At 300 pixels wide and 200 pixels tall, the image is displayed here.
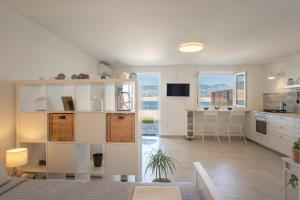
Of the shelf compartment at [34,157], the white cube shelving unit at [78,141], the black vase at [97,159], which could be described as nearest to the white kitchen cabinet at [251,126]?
the white cube shelving unit at [78,141]

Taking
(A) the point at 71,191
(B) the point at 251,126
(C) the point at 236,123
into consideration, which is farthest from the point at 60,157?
(C) the point at 236,123

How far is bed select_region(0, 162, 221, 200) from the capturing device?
53.6 inches

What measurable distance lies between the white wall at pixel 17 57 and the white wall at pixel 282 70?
5.51 meters

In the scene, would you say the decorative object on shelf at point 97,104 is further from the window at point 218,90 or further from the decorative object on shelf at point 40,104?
the window at point 218,90

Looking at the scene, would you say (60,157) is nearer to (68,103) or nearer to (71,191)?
(68,103)

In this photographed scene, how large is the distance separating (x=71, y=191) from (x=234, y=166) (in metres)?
3.24

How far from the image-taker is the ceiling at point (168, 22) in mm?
2184

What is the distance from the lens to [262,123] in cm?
494

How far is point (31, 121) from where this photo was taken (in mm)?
2420

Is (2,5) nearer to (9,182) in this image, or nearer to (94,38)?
(94,38)

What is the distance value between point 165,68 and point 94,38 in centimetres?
331

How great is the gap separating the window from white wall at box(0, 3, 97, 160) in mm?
4681

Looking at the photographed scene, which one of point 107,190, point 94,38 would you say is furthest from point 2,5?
point 107,190

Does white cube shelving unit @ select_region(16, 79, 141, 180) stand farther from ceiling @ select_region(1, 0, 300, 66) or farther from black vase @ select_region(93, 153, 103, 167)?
ceiling @ select_region(1, 0, 300, 66)
